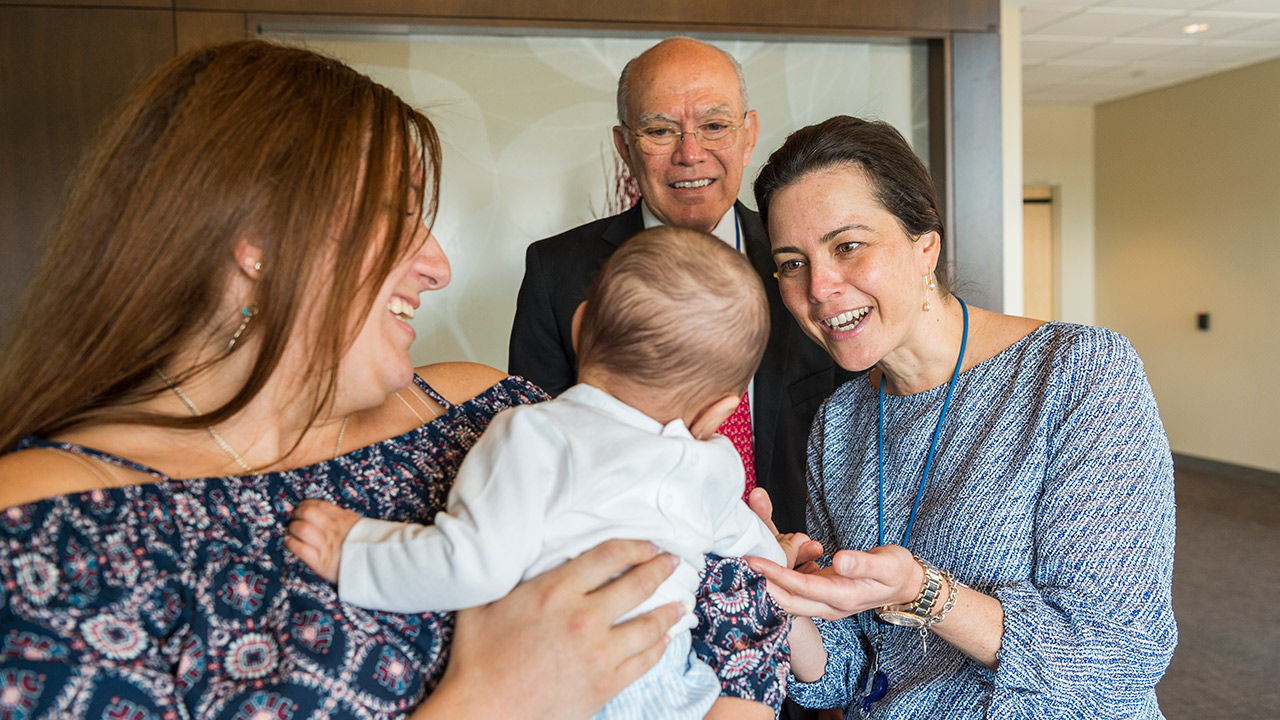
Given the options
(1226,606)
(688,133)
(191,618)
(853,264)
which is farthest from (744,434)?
(1226,606)

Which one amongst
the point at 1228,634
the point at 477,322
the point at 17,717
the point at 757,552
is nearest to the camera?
the point at 17,717

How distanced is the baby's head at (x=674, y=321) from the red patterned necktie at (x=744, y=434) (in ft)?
3.61

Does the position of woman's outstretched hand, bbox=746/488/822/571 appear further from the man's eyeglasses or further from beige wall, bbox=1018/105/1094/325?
beige wall, bbox=1018/105/1094/325

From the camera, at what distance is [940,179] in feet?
12.8

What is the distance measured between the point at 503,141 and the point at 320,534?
2821 mm

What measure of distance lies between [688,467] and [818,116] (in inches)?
122

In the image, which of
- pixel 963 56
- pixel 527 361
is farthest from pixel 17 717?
pixel 963 56

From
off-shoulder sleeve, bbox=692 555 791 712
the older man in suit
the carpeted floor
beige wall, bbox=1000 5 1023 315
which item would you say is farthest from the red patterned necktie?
beige wall, bbox=1000 5 1023 315

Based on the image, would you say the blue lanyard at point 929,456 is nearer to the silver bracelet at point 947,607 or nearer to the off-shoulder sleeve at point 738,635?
the silver bracelet at point 947,607

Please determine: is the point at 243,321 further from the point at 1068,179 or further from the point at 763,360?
the point at 1068,179

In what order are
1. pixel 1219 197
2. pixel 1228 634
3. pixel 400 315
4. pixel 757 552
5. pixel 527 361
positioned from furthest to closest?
pixel 1219 197 < pixel 1228 634 < pixel 527 361 < pixel 757 552 < pixel 400 315

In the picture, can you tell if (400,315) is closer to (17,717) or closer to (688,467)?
(688,467)

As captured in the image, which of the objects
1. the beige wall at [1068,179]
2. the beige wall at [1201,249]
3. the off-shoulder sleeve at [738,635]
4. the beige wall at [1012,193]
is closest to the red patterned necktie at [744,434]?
the off-shoulder sleeve at [738,635]

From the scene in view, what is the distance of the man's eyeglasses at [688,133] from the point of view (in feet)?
8.21
